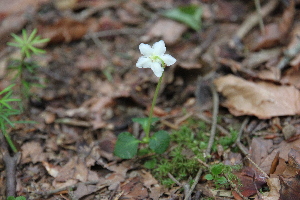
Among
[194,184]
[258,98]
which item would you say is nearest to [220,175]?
[194,184]

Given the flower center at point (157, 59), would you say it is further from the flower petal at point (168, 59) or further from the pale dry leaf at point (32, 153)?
the pale dry leaf at point (32, 153)

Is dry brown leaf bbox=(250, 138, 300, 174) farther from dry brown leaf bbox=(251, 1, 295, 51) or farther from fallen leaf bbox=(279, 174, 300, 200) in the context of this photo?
dry brown leaf bbox=(251, 1, 295, 51)

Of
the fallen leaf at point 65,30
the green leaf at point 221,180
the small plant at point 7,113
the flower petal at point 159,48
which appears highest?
the fallen leaf at point 65,30

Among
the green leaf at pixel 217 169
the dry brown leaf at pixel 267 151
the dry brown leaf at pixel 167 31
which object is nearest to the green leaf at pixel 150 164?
the green leaf at pixel 217 169

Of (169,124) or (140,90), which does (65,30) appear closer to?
(140,90)

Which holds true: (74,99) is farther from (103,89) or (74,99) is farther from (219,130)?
(219,130)

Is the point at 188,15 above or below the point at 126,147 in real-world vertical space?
above
